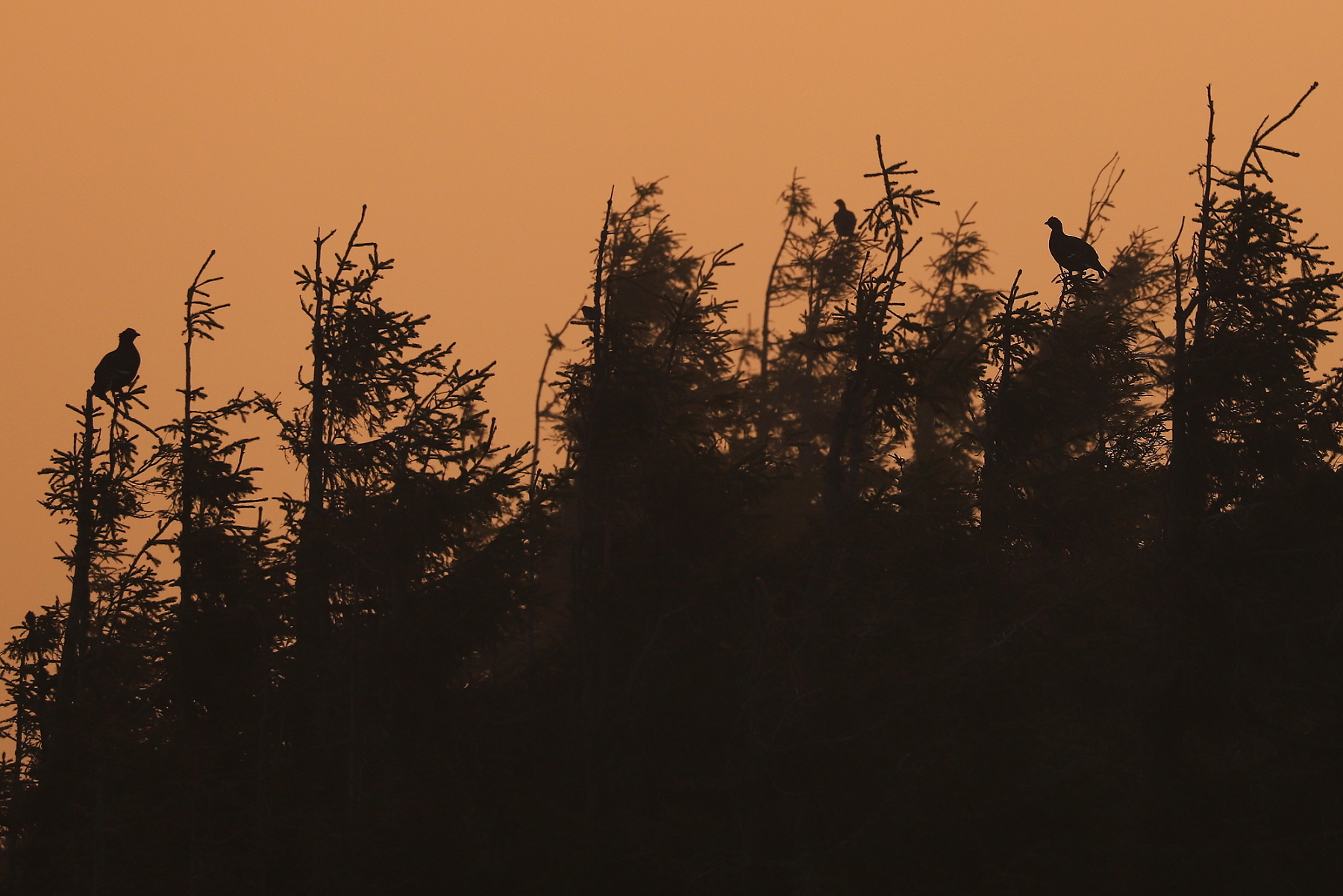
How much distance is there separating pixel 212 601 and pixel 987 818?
1140 centimetres

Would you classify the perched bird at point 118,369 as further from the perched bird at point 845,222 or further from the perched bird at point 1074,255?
the perched bird at point 845,222

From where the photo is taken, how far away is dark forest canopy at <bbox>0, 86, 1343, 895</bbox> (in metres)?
16.6

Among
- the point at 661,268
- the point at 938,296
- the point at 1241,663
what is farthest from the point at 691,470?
the point at 938,296

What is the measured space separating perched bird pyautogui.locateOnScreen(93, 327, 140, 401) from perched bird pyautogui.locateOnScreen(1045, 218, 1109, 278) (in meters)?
13.4

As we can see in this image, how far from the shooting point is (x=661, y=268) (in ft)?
112

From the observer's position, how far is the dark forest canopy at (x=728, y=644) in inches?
652

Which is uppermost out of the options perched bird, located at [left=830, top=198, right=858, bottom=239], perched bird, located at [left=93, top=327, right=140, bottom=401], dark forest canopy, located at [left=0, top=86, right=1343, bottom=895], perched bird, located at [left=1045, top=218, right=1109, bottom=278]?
perched bird, located at [left=830, top=198, right=858, bottom=239]

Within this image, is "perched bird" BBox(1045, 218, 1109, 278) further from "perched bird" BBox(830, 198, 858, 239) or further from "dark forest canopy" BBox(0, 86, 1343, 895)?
"perched bird" BBox(830, 198, 858, 239)

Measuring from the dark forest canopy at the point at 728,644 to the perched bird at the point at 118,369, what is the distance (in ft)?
0.97

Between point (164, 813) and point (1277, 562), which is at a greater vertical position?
point (1277, 562)

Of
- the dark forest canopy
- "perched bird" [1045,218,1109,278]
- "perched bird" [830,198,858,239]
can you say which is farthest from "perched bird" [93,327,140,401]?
"perched bird" [830,198,858,239]

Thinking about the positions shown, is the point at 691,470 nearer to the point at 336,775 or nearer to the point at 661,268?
the point at 336,775

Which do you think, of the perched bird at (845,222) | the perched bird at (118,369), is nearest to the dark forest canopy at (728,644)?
the perched bird at (118,369)

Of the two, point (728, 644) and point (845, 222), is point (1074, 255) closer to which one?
point (728, 644)
